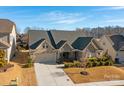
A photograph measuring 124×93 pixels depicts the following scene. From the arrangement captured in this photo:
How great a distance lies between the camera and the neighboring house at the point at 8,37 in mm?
12559

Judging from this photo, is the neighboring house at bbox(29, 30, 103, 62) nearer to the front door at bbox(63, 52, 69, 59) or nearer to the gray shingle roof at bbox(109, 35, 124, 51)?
the front door at bbox(63, 52, 69, 59)

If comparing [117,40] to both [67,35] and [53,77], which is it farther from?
[53,77]

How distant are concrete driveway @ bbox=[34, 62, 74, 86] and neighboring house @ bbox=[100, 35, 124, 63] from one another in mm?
1947

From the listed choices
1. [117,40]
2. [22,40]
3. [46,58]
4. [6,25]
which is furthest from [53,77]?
[117,40]

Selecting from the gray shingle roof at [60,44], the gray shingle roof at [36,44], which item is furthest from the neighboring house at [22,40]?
the gray shingle roof at [60,44]

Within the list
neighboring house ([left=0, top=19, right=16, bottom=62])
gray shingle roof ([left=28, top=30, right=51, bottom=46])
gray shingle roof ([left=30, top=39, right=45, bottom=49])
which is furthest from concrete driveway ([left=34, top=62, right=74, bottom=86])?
neighboring house ([left=0, top=19, right=16, bottom=62])

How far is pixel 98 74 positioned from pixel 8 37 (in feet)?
12.2

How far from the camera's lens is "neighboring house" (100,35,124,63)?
13375 mm
